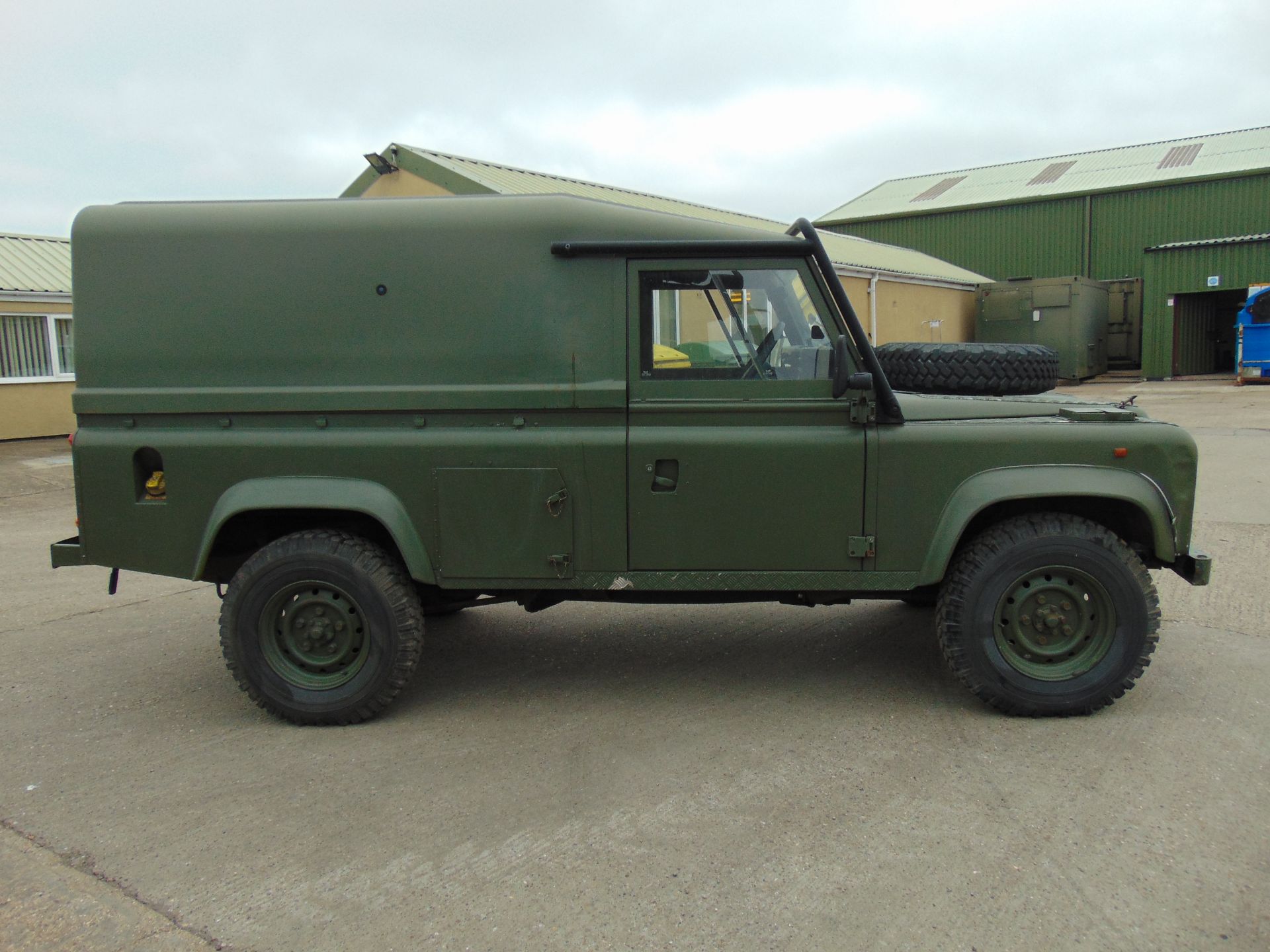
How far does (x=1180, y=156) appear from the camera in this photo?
1189 inches

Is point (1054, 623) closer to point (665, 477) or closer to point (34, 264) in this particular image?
point (665, 477)

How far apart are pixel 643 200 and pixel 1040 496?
14.7 m

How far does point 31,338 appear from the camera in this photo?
16.6 m

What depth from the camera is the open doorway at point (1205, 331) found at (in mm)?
25188

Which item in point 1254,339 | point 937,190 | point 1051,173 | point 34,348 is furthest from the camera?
point 937,190

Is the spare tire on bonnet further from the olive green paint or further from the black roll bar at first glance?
the black roll bar

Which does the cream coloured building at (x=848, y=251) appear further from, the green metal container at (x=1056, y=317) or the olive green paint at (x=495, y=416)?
the olive green paint at (x=495, y=416)

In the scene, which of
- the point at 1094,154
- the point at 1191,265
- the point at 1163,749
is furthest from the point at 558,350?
the point at 1094,154

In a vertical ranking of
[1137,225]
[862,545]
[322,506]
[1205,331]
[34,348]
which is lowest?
[862,545]

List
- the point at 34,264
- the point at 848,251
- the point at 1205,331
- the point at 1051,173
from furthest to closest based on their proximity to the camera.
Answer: the point at 1051,173, the point at 1205,331, the point at 848,251, the point at 34,264

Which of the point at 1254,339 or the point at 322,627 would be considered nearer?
the point at 322,627

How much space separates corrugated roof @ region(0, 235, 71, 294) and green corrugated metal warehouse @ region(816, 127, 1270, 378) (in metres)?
22.5

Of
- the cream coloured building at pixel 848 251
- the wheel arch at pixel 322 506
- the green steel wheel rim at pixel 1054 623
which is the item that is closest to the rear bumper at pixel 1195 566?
the green steel wheel rim at pixel 1054 623

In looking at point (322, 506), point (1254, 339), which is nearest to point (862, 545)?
point (322, 506)
